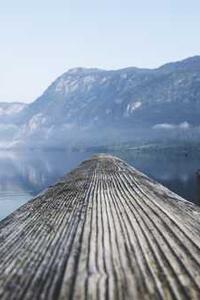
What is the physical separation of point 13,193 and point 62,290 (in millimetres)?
104693

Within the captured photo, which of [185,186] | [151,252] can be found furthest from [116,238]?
[185,186]

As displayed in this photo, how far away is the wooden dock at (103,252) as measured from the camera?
2795 millimetres

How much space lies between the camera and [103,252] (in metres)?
3.49

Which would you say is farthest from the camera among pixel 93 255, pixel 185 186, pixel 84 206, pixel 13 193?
pixel 13 193

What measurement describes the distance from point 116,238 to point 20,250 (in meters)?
0.77

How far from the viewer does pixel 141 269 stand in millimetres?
3090

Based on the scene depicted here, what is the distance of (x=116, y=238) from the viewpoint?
154 inches

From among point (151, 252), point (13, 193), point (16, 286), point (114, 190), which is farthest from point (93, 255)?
point (13, 193)

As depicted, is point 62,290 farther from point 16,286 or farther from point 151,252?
point 151,252

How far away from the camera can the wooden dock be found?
110 inches

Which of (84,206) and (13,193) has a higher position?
(84,206)

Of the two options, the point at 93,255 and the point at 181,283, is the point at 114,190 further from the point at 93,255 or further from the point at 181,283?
the point at 181,283

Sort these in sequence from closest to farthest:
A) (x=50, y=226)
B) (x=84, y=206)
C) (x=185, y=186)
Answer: (x=50, y=226) → (x=84, y=206) → (x=185, y=186)

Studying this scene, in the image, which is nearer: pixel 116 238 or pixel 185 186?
pixel 116 238
